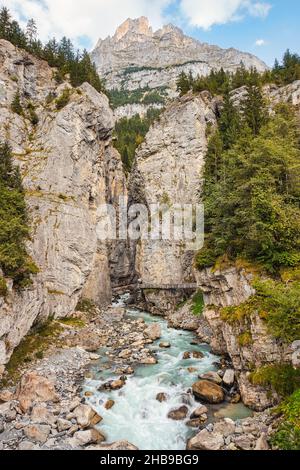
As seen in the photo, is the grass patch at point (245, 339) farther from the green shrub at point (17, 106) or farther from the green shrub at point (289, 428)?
the green shrub at point (17, 106)

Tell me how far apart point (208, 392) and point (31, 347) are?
14.3m

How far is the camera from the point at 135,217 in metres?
49.2

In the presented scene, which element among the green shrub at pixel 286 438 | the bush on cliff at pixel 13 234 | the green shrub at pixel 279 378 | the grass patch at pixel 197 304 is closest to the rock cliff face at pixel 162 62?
the grass patch at pixel 197 304

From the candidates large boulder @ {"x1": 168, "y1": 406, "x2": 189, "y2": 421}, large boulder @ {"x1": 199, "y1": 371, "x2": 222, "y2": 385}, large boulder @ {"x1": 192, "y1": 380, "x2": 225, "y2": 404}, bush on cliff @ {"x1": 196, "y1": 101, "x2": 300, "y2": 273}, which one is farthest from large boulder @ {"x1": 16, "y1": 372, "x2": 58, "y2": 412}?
bush on cliff @ {"x1": 196, "y1": 101, "x2": 300, "y2": 273}

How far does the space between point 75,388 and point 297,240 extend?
16478 mm

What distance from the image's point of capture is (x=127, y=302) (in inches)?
1810

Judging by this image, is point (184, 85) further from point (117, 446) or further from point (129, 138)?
point (117, 446)

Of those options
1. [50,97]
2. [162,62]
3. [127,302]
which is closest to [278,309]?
[127,302]

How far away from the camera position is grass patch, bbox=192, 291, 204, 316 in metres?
31.9

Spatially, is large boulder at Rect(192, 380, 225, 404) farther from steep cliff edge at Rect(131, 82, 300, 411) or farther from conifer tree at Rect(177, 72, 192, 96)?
conifer tree at Rect(177, 72, 192, 96)

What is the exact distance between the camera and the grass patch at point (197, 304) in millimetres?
31938

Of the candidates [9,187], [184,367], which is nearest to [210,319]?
[184,367]

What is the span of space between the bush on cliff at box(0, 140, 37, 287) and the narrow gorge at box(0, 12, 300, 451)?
57 centimetres
